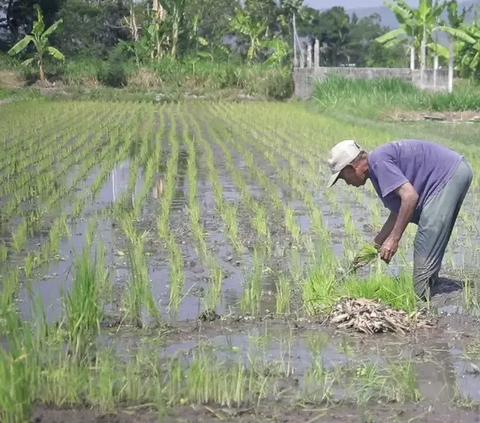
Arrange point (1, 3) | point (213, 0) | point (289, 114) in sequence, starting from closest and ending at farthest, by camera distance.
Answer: point (289, 114)
point (1, 3)
point (213, 0)

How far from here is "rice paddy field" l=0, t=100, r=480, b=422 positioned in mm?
3416

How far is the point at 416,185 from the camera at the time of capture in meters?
4.80

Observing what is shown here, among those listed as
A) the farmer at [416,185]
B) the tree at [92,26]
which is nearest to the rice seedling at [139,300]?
the farmer at [416,185]

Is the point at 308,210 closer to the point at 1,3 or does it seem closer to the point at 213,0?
the point at 1,3

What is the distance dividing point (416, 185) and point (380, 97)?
15.3m

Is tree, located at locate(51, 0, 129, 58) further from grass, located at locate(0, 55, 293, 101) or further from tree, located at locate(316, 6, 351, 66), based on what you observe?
tree, located at locate(316, 6, 351, 66)

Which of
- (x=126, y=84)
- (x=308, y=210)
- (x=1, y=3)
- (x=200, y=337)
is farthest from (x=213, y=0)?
(x=200, y=337)

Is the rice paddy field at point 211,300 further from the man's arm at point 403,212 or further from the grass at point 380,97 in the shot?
the grass at point 380,97

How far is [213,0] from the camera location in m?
40.7

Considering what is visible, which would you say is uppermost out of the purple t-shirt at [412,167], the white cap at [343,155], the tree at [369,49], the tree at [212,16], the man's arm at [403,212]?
the tree at [212,16]

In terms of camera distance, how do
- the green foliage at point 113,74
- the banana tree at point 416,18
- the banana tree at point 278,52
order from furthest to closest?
the banana tree at point 278,52 < the green foliage at point 113,74 < the banana tree at point 416,18

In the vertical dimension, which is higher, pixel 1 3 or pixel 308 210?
pixel 1 3

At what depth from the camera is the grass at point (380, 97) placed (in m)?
18.0

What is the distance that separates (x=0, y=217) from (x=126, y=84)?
2067 centimetres
